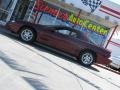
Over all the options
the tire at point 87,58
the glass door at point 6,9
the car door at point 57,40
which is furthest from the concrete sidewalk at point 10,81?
Answer: the glass door at point 6,9

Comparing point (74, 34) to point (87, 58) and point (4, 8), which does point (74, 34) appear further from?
point (4, 8)

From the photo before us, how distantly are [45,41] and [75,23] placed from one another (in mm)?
7475

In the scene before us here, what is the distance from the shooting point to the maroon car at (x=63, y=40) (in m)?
17.0

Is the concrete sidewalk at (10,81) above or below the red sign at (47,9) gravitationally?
below

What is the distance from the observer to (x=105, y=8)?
21.4 meters

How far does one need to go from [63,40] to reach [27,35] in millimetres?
1597

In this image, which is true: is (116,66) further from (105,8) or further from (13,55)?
(13,55)

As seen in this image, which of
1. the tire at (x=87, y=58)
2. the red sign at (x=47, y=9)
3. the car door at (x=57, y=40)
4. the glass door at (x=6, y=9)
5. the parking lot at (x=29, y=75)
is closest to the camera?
the parking lot at (x=29, y=75)

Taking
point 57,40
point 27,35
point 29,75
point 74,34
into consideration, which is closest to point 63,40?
point 57,40

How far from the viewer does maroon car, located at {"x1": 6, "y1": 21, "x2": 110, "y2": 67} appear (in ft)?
55.8

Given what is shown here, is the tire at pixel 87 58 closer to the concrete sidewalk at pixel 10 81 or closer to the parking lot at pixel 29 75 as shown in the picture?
the parking lot at pixel 29 75

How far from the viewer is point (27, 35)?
1703 centimetres

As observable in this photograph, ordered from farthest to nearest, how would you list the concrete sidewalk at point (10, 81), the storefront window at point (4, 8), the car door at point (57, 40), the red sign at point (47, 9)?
1. the red sign at point (47, 9)
2. the storefront window at point (4, 8)
3. the car door at point (57, 40)
4. the concrete sidewalk at point (10, 81)

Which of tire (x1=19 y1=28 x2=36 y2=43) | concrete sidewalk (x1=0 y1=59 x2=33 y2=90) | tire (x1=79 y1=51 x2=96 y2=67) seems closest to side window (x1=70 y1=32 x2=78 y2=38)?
tire (x1=79 y1=51 x2=96 y2=67)
